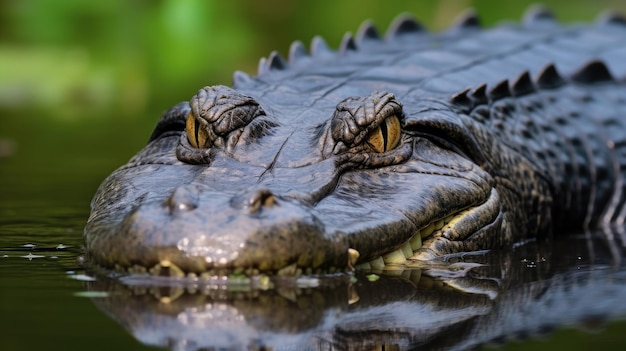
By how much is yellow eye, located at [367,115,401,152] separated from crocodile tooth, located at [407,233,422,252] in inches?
18.1

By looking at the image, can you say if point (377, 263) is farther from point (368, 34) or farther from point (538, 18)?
point (538, 18)

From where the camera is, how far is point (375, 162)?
560cm

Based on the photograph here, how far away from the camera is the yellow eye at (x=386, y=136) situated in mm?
5656

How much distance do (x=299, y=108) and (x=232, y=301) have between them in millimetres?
2019

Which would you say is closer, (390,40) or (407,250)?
(407,250)

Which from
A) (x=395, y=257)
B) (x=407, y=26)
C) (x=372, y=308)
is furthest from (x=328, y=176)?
(x=407, y=26)

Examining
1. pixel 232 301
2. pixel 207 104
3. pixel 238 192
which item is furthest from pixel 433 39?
pixel 232 301

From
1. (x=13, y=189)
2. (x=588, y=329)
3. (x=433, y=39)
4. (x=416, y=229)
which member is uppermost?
(x=433, y=39)

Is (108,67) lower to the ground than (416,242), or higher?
higher

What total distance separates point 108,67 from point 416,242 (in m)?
10.9

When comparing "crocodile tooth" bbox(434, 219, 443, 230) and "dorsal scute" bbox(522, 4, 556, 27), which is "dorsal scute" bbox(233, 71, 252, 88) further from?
"dorsal scute" bbox(522, 4, 556, 27)

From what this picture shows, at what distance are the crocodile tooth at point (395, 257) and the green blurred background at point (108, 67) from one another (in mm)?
1286

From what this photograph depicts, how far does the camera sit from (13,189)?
8156mm

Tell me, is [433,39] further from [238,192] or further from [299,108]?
[238,192]
